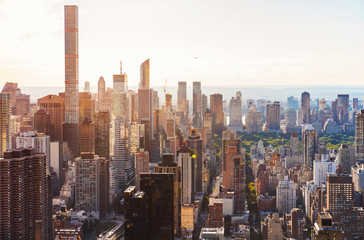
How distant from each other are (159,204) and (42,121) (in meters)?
9.19

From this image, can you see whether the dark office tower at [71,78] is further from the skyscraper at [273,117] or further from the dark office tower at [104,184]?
the skyscraper at [273,117]

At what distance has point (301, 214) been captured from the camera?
10086mm

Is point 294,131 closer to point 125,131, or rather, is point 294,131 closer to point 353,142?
point 353,142

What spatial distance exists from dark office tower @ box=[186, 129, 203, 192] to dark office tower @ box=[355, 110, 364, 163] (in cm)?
425

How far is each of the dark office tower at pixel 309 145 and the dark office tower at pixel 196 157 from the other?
313 centimetres

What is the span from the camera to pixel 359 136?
15.4m

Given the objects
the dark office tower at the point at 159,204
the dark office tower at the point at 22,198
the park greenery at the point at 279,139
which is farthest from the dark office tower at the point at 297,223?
the park greenery at the point at 279,139

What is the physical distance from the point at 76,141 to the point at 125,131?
1.63 m

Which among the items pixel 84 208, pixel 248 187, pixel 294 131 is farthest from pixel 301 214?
pixel 294 131

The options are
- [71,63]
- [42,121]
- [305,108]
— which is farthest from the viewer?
[305,108]

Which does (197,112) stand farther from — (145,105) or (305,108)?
(305,108)

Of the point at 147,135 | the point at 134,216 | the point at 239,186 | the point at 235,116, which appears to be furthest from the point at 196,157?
the point at 235,116

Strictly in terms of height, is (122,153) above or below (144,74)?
below

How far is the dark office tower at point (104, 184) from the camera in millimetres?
10536
